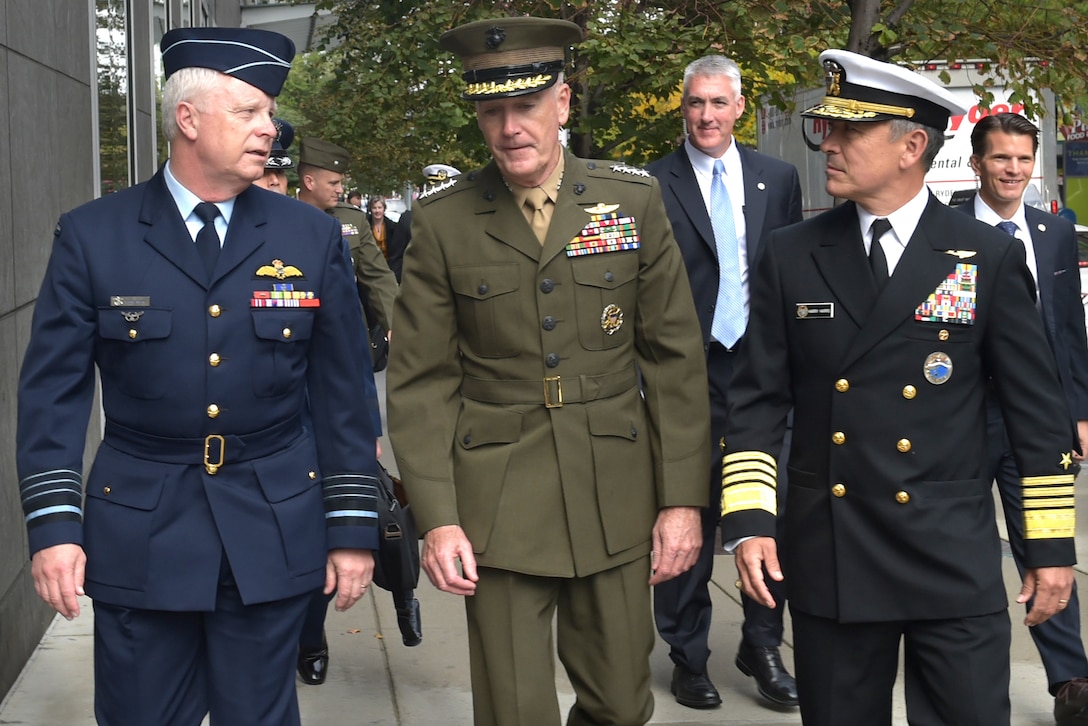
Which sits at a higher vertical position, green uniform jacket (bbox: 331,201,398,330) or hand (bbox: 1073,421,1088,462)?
green uniform jacket (bbox: 331,201,398,330)

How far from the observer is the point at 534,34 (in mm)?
4004

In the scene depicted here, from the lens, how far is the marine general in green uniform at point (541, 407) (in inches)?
157

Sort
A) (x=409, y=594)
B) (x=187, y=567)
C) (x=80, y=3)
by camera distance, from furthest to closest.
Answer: (x=80, y=3) < (x=409, y=594) < (x=187, y=567)

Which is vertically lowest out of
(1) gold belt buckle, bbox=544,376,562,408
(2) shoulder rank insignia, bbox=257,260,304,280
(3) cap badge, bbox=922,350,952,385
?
(1) gold belt buckle, bbox=544,376,562,408

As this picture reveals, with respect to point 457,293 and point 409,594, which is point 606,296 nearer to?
point 457,293

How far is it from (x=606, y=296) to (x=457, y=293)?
0.38 metres

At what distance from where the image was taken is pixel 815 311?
375 cm

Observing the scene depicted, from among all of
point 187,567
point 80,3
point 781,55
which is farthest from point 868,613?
point 781,55

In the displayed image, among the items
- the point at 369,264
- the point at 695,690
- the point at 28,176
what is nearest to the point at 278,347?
the point at 695,690

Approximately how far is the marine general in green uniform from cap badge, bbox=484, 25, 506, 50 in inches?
0.4

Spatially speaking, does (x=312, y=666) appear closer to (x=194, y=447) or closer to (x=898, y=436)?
(x=194, y=447)

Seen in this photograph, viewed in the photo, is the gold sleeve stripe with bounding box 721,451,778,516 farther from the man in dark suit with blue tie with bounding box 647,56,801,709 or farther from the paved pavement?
the paved pavement

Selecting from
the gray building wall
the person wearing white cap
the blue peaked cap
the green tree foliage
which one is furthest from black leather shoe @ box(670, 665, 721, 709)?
the green tree foliage

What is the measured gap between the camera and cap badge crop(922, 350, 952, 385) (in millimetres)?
3656
